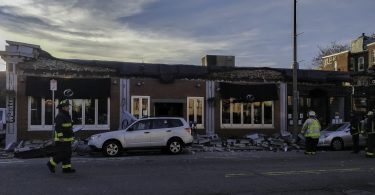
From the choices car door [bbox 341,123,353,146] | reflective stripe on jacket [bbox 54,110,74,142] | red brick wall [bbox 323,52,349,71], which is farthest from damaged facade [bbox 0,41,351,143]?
red brick wall [bbox 323,52,349,71]

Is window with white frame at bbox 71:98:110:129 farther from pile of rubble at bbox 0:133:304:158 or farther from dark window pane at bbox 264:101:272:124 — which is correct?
dark window pane at bbox 264:101:272:124

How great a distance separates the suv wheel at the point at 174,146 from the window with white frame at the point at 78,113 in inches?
261

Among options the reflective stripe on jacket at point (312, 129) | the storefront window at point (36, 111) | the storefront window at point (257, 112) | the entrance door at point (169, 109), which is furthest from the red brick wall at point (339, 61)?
the storefront window at point (36, 111)

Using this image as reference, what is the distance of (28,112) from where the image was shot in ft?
79.4

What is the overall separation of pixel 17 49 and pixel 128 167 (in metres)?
12.2

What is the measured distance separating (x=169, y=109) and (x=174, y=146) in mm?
7132

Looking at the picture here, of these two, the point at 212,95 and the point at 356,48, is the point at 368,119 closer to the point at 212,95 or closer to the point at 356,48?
the point at 212,95

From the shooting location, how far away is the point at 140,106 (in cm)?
2595

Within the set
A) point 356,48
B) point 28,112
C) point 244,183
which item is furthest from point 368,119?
point 356,48

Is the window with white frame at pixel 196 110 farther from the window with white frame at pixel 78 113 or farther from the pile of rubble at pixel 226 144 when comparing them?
the window with white frame at pixel 78 113

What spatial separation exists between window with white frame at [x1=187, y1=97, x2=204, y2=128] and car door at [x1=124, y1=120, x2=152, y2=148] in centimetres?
723

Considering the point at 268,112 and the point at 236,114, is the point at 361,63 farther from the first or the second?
the point at 236,114

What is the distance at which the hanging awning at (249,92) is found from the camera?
2717 cm

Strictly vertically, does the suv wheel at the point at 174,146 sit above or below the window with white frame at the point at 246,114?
below
